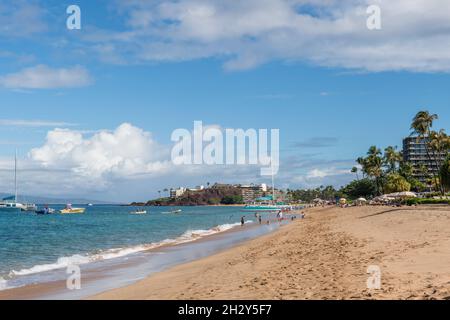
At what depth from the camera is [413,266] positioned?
13.6 meters

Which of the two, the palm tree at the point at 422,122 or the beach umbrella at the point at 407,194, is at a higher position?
the palm tree at the point at 422,122

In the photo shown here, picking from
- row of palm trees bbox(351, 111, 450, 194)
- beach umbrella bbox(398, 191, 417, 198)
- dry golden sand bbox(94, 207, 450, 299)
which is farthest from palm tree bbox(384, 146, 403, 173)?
dry golden sand bbox(94, 207, 450, 299)

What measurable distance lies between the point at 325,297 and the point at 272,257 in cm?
1117

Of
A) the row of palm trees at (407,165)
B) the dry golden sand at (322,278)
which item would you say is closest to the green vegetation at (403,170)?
the row of palm trees at (407,165)

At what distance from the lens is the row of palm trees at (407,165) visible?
76.2 m

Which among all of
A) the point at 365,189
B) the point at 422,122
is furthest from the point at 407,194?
the point at 365,189

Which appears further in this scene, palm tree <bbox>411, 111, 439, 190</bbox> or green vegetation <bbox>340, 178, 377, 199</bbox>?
green vegetation <bbox>340, 178, 377, 199</bbox>

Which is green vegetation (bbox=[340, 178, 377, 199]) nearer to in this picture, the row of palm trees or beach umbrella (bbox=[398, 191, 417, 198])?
the row of palm trees

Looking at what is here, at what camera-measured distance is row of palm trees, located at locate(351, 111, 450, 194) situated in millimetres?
76188

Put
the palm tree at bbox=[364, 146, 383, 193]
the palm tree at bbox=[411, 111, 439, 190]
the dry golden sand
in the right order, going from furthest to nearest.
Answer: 1. the palm tree at bbox=[364, 146, 383, 193]
2. the palm tree at bbox=[411, 111, 439, 190]
3. the dry golden sand

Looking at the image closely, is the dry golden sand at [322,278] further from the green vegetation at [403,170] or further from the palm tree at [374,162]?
the palm tree at [374,162]

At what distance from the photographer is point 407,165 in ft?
455
